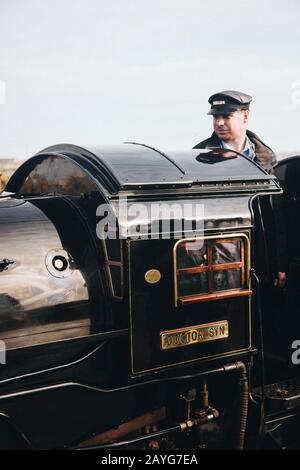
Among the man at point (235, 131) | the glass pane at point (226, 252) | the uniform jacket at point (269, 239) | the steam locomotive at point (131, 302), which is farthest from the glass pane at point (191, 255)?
the man at point (235, 131)

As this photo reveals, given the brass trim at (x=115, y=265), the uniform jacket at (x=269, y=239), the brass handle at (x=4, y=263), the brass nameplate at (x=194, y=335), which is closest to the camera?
the brass handle at (x=4, y=263)

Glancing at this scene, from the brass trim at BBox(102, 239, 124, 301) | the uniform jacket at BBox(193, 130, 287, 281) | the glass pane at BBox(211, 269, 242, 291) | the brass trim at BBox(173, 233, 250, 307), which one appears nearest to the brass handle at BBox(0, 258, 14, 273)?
the brass trim at BBox(102, 239, 124, 301)

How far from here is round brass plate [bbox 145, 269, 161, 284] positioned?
4.42m

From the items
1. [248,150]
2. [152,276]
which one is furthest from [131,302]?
[248,150]

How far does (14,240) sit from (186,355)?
1673mm

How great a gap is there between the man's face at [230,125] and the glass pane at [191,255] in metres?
1.88

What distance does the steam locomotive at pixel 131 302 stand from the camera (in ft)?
13.8

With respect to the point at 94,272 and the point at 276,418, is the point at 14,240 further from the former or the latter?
the point at 276,418

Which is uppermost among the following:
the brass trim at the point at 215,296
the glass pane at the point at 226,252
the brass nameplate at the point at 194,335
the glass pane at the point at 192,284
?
the glass pane at the point at 226,252

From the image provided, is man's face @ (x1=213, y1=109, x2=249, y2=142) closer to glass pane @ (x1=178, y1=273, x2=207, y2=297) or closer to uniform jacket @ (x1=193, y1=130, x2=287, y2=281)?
uniform jacket @ (x1=193, y1=130, x2=287, y2=281)

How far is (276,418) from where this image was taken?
18.1 ft

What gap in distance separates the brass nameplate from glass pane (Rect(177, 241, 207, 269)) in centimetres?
52

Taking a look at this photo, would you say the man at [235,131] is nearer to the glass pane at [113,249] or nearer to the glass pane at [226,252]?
the glass pane at [226,252]

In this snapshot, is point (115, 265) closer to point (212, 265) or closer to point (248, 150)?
point (212, 265)
